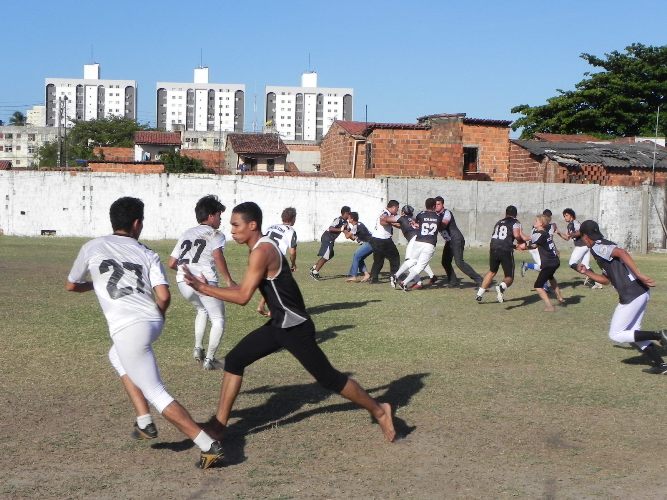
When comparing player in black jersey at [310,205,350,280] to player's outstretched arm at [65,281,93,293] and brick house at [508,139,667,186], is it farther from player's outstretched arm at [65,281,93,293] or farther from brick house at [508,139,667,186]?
brick house at [508,139,667,186]

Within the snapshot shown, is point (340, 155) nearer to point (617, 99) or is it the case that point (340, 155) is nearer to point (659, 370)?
point (617, 99)

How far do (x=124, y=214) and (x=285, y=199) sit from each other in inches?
1173

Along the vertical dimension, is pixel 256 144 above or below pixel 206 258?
above

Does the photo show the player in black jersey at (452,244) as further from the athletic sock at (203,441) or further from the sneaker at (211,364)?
the athletic sock at (203,441)

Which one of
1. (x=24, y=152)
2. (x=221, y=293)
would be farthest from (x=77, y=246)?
(x=24, y=152)

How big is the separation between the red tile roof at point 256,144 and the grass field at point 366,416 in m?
46.3

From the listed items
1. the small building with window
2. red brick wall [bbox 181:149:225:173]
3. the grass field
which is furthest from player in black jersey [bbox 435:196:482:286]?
red brick wall [bbox 181:149:225:173]

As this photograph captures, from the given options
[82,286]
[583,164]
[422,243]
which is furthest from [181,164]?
[82,286]

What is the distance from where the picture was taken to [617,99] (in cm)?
5697

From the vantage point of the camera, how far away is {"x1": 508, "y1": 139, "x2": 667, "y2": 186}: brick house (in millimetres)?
38281

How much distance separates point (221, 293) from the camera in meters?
6.19

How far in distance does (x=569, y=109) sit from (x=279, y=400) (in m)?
54.2

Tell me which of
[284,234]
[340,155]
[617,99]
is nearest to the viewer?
[284,234]

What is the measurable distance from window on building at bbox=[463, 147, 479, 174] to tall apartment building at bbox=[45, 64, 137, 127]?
463 ft
